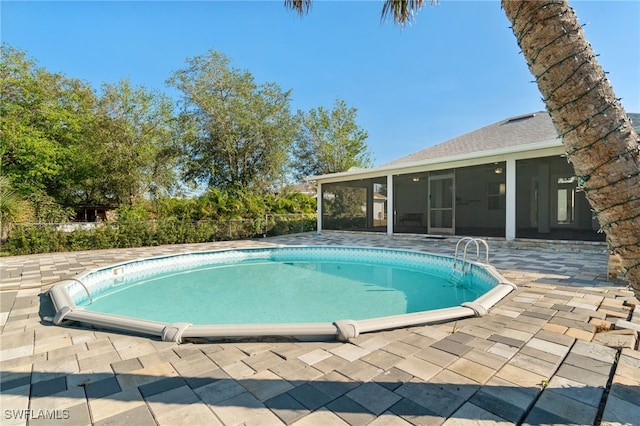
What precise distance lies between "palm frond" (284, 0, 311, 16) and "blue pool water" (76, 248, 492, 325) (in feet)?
15.1

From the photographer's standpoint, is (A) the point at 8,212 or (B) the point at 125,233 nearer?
(A) the point at 8,212

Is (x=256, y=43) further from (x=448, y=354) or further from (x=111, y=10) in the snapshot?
(x=448, y=354)

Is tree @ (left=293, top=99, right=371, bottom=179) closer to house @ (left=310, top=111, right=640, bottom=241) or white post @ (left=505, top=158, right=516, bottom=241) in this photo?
house @ (left=310, top=111, right=640, bottom=241)

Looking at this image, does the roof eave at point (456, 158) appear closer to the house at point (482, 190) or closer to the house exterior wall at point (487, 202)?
the house at point (482, 190)

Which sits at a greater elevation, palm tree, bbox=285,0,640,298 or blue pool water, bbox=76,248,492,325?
palm tree, bbox=285,0,640,298

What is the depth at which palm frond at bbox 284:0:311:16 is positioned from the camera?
14.0 ft

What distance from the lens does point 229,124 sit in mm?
16984

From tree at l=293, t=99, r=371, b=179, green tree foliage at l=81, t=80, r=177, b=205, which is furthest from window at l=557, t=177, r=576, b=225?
green tree foliage at l=81, t=80, r=177, b=205

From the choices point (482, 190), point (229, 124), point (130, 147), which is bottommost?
point (482, 190)

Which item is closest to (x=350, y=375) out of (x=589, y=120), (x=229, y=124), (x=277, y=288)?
(x=589, y=120)

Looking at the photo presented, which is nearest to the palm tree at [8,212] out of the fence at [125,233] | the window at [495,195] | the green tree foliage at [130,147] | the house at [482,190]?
the fence at [125,233]

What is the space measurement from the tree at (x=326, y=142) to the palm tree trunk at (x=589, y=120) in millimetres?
23375

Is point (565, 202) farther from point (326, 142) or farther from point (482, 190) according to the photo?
point (326, 142)

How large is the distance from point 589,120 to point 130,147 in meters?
18.8
